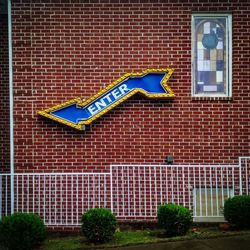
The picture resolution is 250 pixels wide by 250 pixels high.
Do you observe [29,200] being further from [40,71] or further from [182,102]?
[182,102]

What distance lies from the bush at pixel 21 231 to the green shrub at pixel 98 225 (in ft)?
2.56

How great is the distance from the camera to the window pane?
10453 millimetres

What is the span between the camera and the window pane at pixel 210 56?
10.5 meters

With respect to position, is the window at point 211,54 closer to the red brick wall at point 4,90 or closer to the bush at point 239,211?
the bush at point 239,211

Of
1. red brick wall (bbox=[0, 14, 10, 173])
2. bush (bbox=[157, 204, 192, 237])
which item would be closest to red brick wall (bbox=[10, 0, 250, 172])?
red brick wall (bbox=[0, 14, 10, 173])

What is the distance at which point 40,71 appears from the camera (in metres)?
10.3

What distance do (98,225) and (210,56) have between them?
4.11m

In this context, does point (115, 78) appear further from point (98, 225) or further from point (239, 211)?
point (239, 211)

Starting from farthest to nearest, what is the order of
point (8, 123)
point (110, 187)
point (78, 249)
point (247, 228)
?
point (8, 123), point (110, 187), point (247, 228), point (78, 249)

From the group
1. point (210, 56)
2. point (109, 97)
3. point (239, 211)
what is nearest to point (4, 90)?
point (109, 97)

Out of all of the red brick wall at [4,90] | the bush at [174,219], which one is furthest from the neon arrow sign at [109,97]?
the bush at [174,219]

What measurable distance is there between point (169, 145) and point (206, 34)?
7.67 feet

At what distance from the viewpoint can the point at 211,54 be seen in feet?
34.4

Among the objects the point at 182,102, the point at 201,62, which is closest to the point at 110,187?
the point at 182,102
